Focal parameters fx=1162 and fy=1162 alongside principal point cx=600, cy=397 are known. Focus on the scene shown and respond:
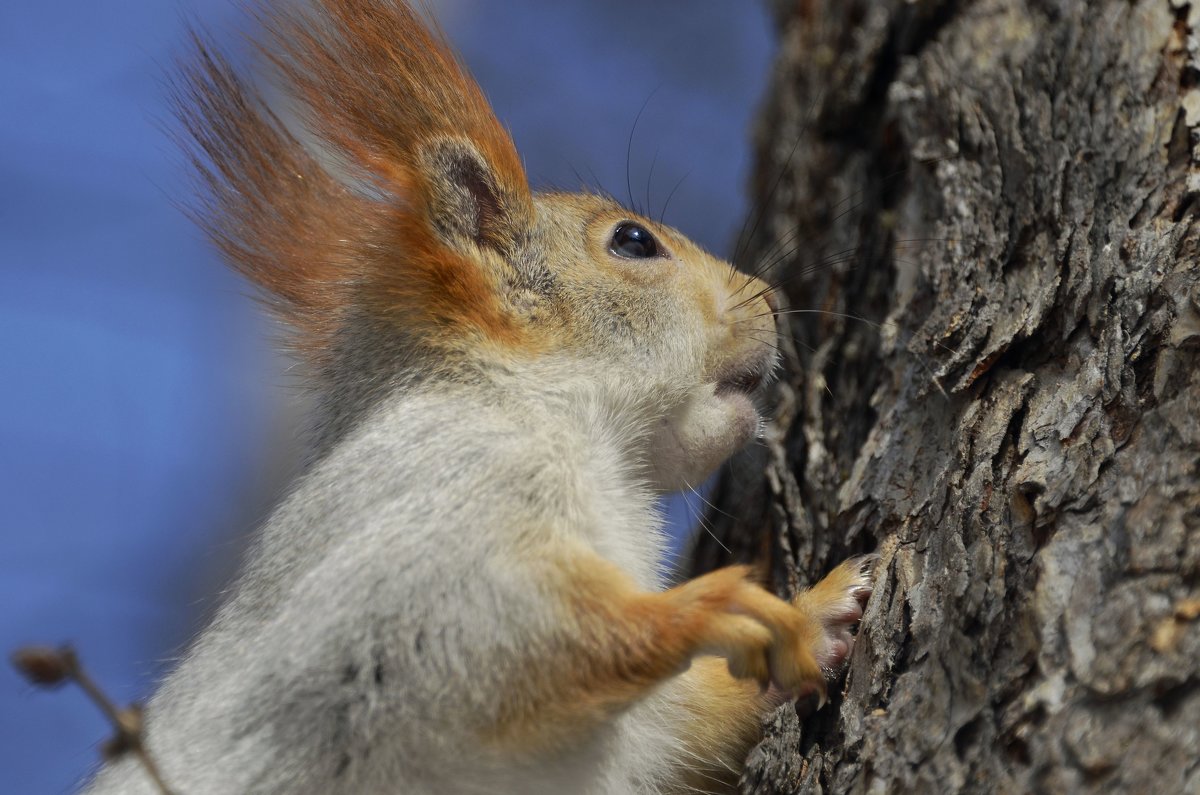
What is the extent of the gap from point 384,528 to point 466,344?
670 mm

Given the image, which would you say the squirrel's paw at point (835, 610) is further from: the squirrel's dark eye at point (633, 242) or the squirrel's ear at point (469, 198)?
the squirrel's ear at point (469, 198)

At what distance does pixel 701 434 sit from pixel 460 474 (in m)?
0.98

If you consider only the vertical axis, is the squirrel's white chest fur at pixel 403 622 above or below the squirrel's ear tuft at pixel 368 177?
below

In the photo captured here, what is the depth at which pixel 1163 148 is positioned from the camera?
3281mm

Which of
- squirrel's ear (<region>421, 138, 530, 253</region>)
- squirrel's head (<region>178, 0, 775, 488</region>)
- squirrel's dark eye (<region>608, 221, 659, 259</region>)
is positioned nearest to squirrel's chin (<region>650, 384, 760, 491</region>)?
squirrel's head (<region>178, 0, 775, 488</region>)

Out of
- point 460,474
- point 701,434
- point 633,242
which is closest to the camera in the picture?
point 460,474

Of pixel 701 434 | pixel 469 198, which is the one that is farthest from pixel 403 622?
pixel 469 198

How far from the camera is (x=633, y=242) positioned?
3910 mm

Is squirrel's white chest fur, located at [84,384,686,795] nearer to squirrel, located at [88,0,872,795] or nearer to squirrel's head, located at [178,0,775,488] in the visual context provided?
squirrel, located at [88,0,872,795]

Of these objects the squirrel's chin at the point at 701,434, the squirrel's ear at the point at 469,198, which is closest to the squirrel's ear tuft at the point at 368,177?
the squirrel's ear at the point at 469,198

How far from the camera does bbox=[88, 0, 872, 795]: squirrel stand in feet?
9.13

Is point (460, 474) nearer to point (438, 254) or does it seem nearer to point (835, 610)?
point (438, 254)

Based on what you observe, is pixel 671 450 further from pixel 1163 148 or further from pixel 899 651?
pixel 1163 148

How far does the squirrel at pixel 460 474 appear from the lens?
2783 millimetres
